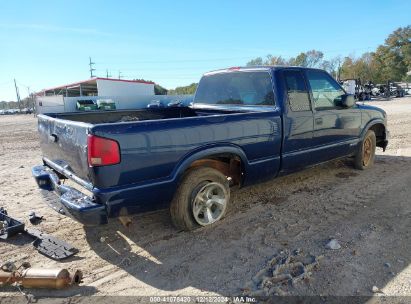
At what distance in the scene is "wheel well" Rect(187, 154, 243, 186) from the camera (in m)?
3.92

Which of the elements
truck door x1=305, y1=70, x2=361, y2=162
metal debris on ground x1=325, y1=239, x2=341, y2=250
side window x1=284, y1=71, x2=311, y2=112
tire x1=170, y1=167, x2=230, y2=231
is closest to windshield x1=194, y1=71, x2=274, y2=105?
side window x1=284, y1=71, x2=311, y2=112

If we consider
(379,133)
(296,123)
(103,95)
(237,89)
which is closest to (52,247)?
(237,89)

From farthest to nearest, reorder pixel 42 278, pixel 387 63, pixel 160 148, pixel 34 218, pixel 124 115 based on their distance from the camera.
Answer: pixel 387 63 → pixel 124 115 → pixel 34 218 → pixel 160 148 → pixel 42 278

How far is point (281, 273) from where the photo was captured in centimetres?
295

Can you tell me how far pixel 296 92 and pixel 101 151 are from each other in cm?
290

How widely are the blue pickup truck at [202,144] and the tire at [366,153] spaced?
0.13 meters

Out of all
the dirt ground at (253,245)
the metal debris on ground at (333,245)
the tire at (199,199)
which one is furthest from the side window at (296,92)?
the metal debris on ground at (333,245)

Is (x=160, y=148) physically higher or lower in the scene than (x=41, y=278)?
higher

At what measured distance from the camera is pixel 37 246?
11.8ft

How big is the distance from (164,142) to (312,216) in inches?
86.8

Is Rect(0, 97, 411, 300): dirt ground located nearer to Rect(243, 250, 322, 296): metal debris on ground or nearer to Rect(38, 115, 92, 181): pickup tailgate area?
Rect(243, 250, 322, 296): metal debris on ground

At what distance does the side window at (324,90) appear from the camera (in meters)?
4.95

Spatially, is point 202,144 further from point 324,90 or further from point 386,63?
point 386,63

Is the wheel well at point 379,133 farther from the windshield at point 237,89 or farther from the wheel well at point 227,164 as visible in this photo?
the wheel well at point 227,164
